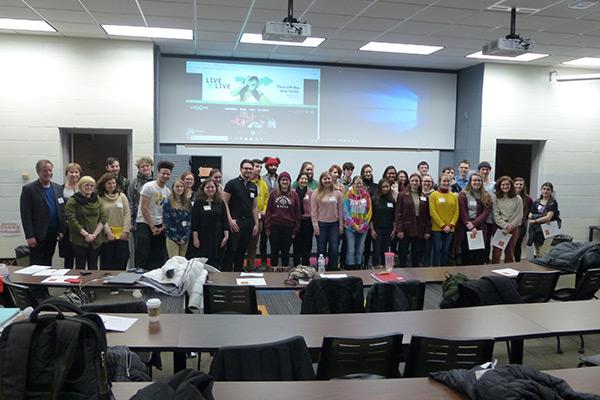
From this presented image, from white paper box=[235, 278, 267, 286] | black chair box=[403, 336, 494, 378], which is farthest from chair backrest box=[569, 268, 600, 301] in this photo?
white paper box=[235, 278, 267, 286]

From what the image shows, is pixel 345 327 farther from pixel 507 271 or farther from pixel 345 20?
pixel 345 20

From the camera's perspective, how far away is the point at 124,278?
367 cm

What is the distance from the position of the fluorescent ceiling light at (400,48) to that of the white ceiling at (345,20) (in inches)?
7.9

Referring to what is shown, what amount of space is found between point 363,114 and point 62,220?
513 cm

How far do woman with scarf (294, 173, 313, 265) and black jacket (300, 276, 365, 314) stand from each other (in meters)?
3.07

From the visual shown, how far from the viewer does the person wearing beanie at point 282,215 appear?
6047 millimetres

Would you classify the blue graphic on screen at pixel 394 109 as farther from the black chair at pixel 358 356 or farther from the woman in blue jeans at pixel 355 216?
the black chair at pixel 358 356

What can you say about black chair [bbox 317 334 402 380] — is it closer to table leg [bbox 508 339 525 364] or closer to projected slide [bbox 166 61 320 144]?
table leg [bbox 508 339 525 364]

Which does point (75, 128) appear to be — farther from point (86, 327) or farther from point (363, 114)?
point (86, 327)

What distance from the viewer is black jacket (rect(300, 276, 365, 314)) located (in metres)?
3.17

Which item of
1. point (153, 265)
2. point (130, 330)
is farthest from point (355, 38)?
point (130, 330)

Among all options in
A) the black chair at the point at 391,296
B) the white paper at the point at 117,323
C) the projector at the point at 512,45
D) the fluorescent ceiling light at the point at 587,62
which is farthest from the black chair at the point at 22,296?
the fluorescent ceiling light at the point at 587,62

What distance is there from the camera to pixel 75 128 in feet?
22.8

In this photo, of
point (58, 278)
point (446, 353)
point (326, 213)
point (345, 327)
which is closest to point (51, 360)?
point (345, 327)
